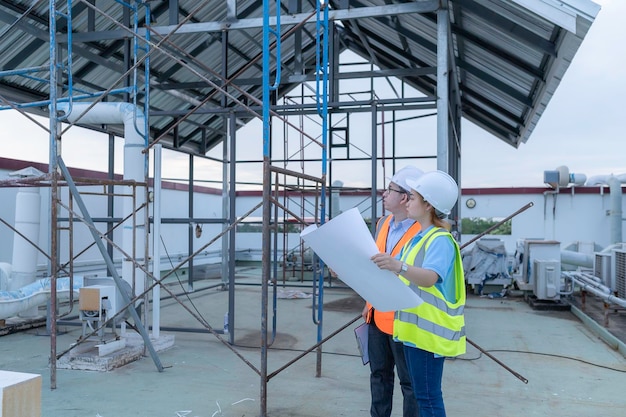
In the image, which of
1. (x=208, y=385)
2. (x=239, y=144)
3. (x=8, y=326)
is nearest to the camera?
(x=208, y=385)

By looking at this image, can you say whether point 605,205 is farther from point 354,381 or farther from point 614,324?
point 354,381

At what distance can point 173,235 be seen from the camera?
15625 mm

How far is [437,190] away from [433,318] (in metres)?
0.65

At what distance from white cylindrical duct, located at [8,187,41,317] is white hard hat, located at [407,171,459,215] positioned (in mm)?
6272

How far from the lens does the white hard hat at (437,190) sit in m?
2.80

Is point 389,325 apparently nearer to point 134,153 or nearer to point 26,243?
point 134,153

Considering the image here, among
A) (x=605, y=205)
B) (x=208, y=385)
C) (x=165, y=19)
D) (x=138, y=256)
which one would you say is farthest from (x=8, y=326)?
(x=605, y=205)

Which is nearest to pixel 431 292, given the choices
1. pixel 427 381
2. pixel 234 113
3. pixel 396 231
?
pixel 427 381

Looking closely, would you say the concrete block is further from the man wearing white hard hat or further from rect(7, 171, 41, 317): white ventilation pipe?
rect(7, 171, 41, 317): white ventilation pipe

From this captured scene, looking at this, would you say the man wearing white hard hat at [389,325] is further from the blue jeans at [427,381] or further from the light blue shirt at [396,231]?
the blue jeans at [427,381]

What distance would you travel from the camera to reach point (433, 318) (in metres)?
2.70

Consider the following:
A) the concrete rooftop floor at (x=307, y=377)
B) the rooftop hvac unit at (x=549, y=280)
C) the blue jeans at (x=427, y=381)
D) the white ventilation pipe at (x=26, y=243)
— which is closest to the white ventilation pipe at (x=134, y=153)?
the concrete rooftop floor at (x=307, y=377)

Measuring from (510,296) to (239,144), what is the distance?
7681 millimetres

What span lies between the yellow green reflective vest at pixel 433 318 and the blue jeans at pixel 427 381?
6cm
